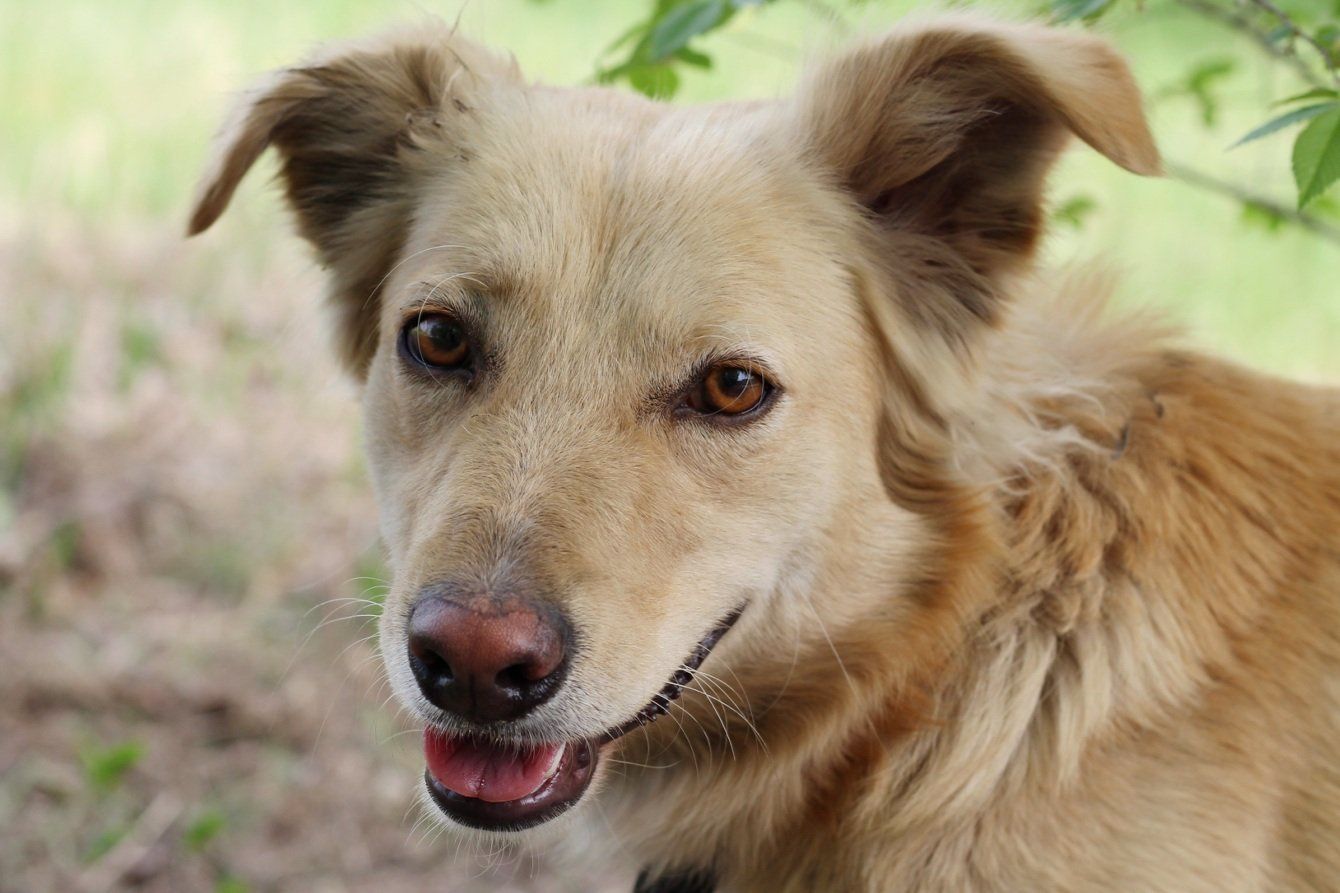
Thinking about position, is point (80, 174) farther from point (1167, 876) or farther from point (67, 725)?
point (1167, 876)

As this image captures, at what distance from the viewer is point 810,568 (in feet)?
8.46

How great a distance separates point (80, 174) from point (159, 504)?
2.69 meters

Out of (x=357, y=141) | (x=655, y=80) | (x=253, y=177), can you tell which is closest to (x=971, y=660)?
(x=655, y=80)

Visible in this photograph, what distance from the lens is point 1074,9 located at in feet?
8.09

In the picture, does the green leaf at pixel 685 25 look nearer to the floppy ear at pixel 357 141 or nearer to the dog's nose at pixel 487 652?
the floppy ear at pixel 357 141

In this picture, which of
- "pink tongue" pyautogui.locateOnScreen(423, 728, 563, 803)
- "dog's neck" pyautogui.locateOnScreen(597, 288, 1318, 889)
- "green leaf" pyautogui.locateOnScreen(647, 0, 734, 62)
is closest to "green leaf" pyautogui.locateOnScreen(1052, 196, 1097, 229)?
"dog's neck" pyautogui.locateOnScreen(597, 288, 1318, 889)

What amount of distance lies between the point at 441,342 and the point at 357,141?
2.42 ft

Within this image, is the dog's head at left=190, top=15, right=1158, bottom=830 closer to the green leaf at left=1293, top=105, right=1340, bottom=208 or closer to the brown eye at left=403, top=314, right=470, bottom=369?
→ the brown eye at left=403, top=314, right=470, bottom=369

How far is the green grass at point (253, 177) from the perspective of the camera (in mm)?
6609

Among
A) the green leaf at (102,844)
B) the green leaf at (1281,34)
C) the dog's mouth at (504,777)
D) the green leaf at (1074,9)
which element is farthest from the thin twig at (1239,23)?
the green leaf at (102,844)

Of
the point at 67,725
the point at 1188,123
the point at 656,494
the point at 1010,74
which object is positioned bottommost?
the point at 67,725

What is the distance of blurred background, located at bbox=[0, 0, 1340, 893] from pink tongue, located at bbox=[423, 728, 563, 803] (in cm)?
30

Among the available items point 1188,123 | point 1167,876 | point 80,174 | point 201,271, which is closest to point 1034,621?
point 1167,876

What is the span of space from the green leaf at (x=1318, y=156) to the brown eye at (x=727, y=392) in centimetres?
100
